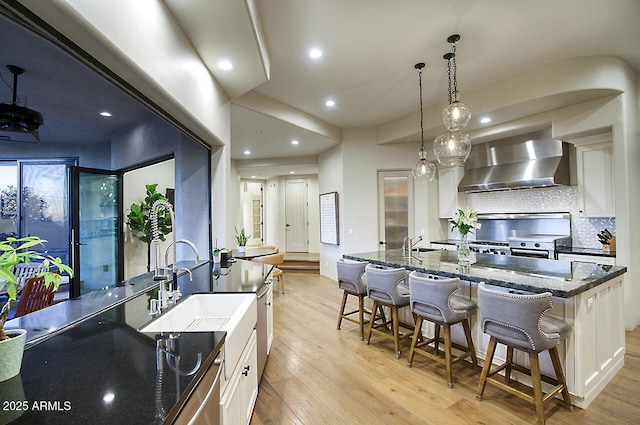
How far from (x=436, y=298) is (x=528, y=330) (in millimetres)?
664

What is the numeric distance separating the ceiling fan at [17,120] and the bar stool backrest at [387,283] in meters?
2.72

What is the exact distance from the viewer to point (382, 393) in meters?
2.34

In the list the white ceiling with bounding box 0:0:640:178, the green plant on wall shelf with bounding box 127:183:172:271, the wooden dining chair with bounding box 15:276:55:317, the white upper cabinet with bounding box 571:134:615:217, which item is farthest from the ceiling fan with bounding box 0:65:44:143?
the white upper cabinet with bounding box 571:134:615:217

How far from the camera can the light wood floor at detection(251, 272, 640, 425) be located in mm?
2039

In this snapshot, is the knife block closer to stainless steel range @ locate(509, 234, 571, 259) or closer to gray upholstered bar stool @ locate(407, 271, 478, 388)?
stainless steel range @ locate(509, 234, 571, 259)

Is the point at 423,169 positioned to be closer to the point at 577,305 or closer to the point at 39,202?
the point at 577,305

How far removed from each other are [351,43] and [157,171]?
241 cm

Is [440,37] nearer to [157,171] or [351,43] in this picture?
[351,43]

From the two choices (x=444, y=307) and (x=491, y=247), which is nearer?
(x=444, y=307)

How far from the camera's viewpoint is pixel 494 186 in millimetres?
4922

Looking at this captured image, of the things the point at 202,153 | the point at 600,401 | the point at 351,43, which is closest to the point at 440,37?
the point at 351,43

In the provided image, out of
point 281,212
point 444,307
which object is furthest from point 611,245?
point 281,212

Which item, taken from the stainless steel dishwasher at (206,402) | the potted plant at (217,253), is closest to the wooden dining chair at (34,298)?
the stainless steel dishwasher at (206,402)

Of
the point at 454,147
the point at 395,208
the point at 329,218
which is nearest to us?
the point at 454,147
